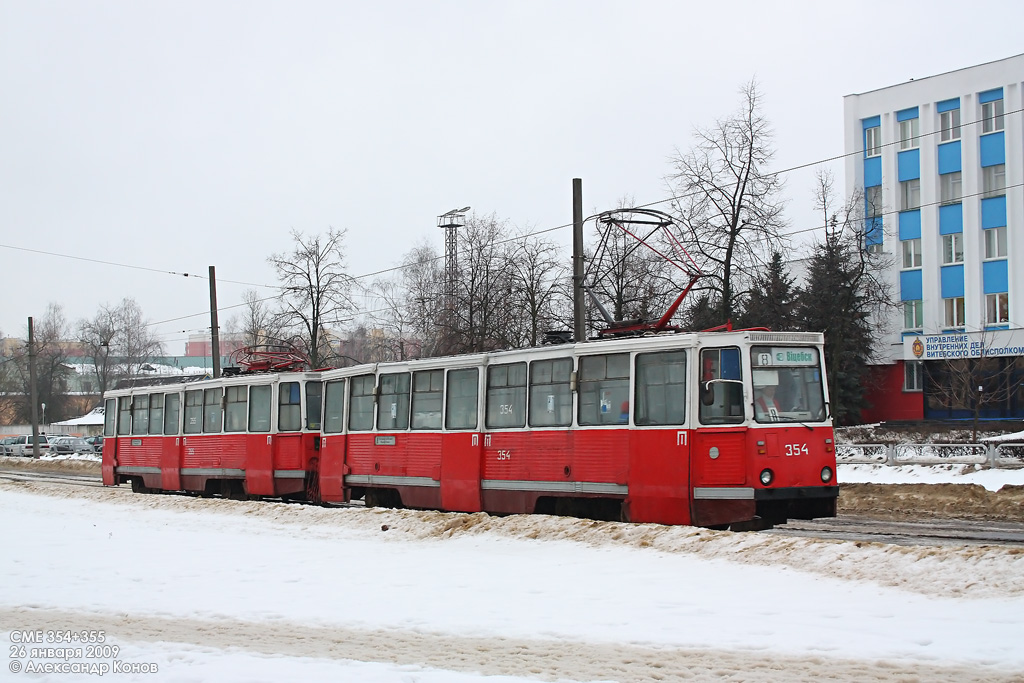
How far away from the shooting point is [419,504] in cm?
2005

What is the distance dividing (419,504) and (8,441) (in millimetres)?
65743

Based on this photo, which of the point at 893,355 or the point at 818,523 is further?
the point at 893,355

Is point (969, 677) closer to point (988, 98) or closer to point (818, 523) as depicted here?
point (818, 523)

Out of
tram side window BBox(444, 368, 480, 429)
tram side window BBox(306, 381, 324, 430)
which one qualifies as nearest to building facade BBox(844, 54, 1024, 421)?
tram side window BBox(306, 381, 324, 430)

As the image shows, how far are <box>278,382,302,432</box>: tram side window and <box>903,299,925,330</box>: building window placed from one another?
35.1 metres

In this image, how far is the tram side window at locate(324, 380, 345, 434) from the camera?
74.5 feet

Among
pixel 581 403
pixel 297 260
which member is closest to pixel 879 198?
pixel 297 260

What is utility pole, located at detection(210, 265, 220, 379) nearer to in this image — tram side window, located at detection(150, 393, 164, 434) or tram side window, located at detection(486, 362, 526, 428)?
tram side window, located at detection(150, 393, 164, 434)

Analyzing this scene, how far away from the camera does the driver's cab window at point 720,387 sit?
14.2 m

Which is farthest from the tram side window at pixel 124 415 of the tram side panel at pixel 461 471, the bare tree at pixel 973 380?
the bare tree at pixel 973 380

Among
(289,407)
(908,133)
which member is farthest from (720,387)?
(908,133)

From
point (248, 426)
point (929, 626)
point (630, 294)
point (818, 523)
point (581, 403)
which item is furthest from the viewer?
point (630, 294)

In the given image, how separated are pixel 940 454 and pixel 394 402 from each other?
52.3 ft

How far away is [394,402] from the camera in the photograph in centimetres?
2092
